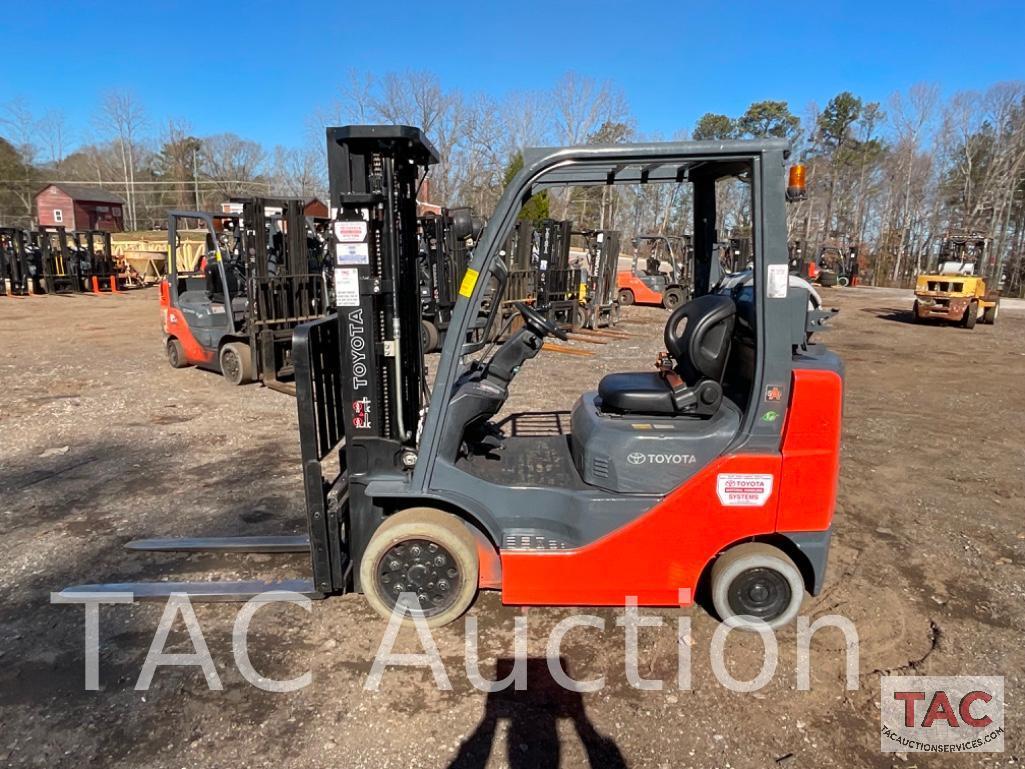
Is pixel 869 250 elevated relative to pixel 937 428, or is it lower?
elevated

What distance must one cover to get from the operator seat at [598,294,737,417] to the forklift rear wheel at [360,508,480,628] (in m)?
1.16

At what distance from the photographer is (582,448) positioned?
3.62 m

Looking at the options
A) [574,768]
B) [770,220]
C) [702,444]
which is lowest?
[574,768]

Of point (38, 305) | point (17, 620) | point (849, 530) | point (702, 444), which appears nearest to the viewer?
point (702, 444)

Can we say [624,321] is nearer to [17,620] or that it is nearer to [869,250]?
[17,620]

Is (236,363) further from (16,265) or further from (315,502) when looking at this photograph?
(16,265)

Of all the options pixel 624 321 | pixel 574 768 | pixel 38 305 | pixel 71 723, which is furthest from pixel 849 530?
pixel 38 305

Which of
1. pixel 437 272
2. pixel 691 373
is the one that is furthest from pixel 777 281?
pixel 437 272

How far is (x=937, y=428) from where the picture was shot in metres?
8.00

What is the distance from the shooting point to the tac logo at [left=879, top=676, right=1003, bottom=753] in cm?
283

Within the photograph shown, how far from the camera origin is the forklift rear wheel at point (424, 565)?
3.47m

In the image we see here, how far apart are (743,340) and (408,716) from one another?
8.41 ft

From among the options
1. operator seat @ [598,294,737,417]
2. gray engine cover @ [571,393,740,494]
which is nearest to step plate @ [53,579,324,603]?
gray engine cover @ [571,393,740,494]

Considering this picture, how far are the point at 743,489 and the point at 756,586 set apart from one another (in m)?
0.63
